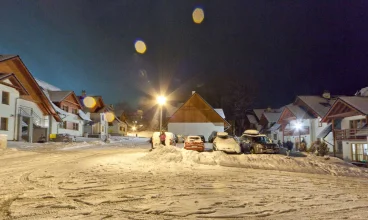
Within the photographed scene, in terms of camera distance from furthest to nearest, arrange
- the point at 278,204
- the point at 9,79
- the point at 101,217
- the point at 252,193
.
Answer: the point at 9,79, the point at 252,193, the point at 278,204, the point at 101,217

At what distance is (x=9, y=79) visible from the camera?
27656mm

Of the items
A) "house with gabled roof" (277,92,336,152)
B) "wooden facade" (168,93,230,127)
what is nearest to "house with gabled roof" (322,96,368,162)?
"house with gabled roof" (277,92,336,152)

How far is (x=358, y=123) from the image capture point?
100 feet

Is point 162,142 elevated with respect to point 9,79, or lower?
lower

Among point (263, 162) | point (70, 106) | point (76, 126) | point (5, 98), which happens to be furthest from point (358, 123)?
point (76, 126)

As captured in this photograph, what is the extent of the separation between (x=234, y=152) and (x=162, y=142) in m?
6.08

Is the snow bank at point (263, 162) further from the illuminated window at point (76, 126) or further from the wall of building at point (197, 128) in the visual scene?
the illuminated window at point (76, 126)

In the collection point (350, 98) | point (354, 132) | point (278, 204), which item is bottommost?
point (278, 204)

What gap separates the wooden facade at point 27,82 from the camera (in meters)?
29.2

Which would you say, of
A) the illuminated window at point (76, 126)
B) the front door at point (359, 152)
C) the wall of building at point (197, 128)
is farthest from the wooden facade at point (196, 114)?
the front door at point (359, 152)

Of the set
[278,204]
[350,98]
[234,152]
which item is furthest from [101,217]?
[350,98]

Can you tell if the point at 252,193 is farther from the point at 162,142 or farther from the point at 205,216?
the point at 162,142

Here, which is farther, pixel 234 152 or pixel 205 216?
pixel 234 152

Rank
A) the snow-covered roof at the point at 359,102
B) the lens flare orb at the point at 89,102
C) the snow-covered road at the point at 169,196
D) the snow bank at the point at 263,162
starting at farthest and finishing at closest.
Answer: the lens flare orb at the point at 89,102 < the snow-covered roof at the point at 359,102 < the snow bank at the point at 263,162 < the snow-covered road at the point at 169,196
